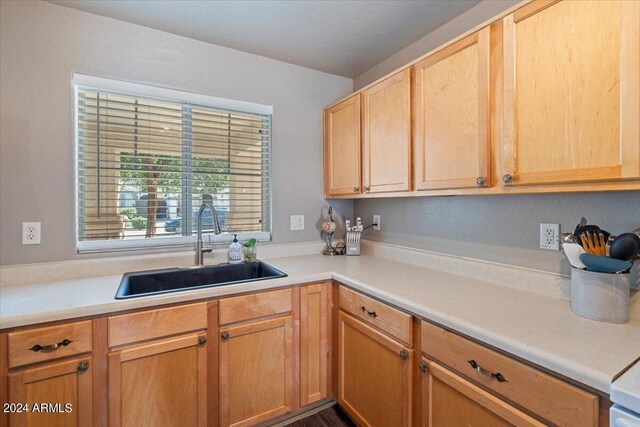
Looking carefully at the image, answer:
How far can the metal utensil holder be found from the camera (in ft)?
7.39

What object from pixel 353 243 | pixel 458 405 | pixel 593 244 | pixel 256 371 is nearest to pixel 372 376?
pixel 458 405

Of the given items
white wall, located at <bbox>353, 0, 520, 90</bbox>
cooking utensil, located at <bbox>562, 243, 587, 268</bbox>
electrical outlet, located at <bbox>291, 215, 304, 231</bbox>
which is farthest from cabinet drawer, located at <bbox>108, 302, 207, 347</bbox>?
white wall, located at <bbox>353, 0, 520, 90</bbox>

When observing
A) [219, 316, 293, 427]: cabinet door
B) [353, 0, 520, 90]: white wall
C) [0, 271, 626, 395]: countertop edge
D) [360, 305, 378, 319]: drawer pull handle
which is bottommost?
[219, 316, 293, 427]: cabinet door

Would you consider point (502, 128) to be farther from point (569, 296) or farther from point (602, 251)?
point (569, 296)

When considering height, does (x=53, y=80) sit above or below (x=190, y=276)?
above

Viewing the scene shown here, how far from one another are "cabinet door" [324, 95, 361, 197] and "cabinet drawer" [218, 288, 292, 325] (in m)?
0.89

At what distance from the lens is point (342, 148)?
219 centimetres

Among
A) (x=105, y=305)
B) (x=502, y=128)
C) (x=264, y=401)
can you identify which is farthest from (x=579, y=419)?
(x=105, y=305)

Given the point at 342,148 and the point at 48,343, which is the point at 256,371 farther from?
the point at 342,148

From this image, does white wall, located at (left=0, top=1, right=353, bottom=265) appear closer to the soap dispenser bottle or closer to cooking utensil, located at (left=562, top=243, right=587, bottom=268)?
the soap dispenser bottle

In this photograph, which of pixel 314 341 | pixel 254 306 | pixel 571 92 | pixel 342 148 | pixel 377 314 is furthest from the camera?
pixel 342 148

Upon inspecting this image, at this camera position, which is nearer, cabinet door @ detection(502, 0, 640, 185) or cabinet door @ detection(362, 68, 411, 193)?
cabinet door @ detection(502, 0, 640, 185)

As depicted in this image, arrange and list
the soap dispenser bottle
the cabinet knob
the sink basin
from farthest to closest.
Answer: the soap dispenser bottle
the sink basin
the cabinet knob

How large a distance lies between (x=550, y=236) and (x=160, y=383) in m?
1.87
